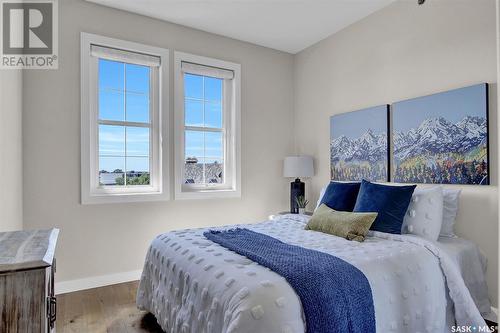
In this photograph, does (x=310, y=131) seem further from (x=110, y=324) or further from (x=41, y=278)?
(x=41, y=278)

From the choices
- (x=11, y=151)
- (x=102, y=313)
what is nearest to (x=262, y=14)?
(x=11, y=151)

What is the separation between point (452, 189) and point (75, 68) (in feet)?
11.9

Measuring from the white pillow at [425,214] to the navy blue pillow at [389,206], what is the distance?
0.08 meters

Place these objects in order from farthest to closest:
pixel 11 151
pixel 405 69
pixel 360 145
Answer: pixel 360 145 → pixel 405 69 → pixel 11 151

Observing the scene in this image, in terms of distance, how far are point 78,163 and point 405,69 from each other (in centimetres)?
331

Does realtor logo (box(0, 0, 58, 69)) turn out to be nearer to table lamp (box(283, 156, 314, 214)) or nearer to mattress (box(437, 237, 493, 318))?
table lamp (box(283, 156, 314, 214))

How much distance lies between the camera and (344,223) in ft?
8.03

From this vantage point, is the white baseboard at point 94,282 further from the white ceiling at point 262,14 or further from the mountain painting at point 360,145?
the white ceiling at point 262,14

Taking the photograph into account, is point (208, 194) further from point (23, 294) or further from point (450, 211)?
point (23, 294)

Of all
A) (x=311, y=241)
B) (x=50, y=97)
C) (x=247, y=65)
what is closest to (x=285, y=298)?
(x=311, y=241)

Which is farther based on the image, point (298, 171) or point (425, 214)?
point (298, 171)

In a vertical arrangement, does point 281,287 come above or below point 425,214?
below

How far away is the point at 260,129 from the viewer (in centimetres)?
423

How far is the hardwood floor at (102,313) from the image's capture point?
2342 mm
